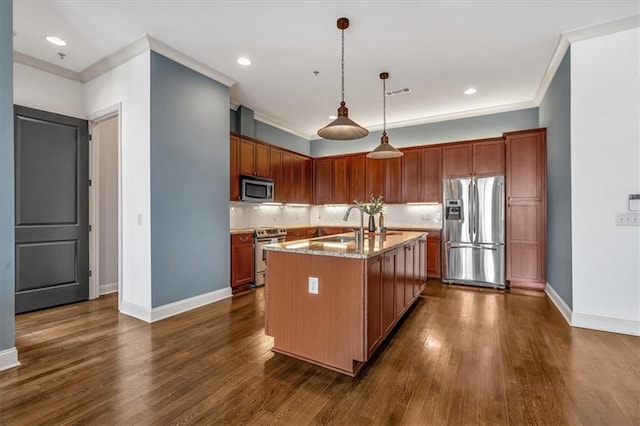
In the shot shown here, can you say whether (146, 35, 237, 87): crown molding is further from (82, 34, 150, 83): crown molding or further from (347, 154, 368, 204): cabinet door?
(347, 154, 368, 204): cabinet door

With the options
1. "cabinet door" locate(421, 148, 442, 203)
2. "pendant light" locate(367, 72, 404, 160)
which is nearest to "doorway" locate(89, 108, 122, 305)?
"pendant light" locate(367, 72, 404, 160)

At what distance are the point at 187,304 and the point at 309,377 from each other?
211cm

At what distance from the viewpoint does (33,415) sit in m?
1.77

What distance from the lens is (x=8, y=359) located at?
2.31 meters

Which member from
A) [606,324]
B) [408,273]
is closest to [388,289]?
[408,273]

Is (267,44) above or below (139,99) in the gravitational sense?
above

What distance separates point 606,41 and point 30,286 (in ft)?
22.5

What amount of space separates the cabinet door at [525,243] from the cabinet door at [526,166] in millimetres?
163

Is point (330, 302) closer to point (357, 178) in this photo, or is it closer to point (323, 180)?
point (357, 178)

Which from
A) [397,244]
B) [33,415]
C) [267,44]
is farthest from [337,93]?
[33,415]

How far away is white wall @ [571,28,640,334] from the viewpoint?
9.64 ft

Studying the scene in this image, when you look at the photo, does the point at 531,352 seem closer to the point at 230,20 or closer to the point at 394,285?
the point at 394,285

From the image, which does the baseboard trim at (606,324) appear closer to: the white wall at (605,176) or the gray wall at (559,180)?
the white wall at (605,176)

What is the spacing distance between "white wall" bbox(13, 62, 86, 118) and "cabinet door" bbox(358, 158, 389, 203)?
472 cm
